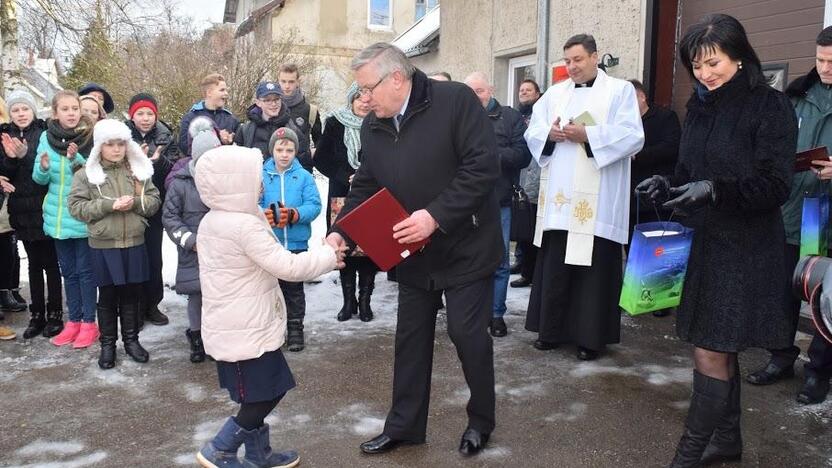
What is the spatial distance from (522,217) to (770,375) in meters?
2.38

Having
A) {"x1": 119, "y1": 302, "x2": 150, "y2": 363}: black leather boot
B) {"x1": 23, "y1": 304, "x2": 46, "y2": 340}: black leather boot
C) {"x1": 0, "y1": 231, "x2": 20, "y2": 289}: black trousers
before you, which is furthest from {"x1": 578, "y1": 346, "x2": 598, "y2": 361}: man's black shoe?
{"x1": 0, "y1": 231, "x2": 20, "y2": 289}: black trousers

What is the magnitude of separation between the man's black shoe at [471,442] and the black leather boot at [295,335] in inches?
78.6

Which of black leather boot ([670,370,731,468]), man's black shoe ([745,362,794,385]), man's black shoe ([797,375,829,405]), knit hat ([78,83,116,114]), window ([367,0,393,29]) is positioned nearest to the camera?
black leather boot ([670,370,731,468])

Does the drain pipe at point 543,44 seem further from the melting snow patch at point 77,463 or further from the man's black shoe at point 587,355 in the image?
the melting snow patch at point 77,463

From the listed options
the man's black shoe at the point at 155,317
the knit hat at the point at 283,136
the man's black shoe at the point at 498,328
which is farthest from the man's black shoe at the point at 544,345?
the man's black shoe at the point at 155,317

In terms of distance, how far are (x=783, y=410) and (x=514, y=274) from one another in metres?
3.89

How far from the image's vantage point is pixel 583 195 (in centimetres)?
499

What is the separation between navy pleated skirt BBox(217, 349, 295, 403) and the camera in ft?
10.8

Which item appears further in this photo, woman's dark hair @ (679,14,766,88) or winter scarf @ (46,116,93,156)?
winter scarf @ (46,116,93,156)

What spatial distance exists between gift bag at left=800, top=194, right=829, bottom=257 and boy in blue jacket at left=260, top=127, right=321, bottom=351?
3.19 m

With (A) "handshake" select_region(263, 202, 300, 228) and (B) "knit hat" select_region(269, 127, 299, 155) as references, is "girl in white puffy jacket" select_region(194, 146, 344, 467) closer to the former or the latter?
(A) "handshake" select_region(263, 202, 300, 228)

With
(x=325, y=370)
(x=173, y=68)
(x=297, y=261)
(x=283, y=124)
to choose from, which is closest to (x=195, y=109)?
(x=283, y=124)

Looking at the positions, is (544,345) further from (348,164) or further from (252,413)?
(252,413)

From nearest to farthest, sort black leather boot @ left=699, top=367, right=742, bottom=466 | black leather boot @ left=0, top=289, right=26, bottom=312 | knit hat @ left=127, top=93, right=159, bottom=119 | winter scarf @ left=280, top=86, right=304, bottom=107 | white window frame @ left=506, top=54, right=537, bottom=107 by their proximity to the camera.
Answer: black leather boot @ left=699, top=367, right=742, bottom=466, knit hat @ left=127, top=93, right=159, bottom=119, black leather boot @ left=0, top=289, right=26, bottom=312, winter scarf @ left=280, top=86, right=304, bottom=107, white window frame @ left=506, top=54, right=537, bottom=107
